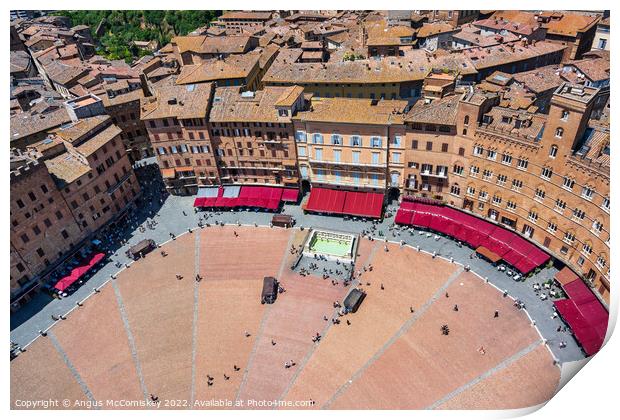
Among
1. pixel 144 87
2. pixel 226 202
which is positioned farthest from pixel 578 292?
pixel 144 87

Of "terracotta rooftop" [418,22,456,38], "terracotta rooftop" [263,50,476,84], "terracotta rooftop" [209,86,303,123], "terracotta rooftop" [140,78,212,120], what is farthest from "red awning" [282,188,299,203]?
"terracotta rooftop" [418,22,456,38]

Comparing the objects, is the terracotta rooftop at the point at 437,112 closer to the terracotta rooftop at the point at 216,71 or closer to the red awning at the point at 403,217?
the red awning at the point at 403,217

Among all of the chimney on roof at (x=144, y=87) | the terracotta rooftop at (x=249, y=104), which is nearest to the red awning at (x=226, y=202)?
the terracotta rooftop at (x=249, y=104)

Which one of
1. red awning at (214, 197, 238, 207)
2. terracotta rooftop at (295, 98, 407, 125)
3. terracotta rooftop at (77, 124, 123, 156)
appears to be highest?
terracotta rooftop at (295, 98, 407, 125)

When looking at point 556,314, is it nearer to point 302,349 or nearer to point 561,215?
point 561,215

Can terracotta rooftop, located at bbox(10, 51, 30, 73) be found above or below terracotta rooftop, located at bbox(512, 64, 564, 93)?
above

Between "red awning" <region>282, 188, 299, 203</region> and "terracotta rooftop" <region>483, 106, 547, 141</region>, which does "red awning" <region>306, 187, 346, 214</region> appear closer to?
"red awning" <region>282, 188, 299, 203</region>
